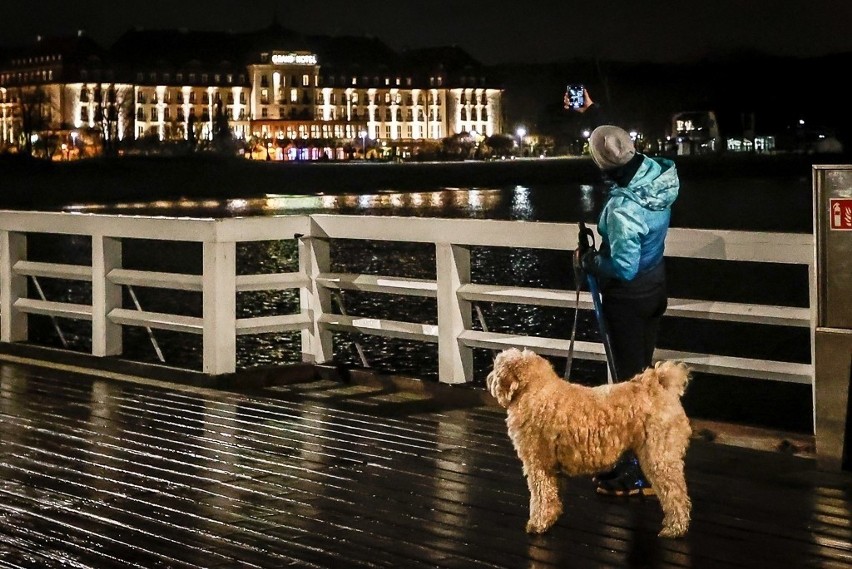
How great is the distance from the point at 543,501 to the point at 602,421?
1.46ft

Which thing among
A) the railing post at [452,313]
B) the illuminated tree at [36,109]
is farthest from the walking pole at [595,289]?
the illuminated tree at [36,109]

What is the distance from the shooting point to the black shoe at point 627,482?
6.85m

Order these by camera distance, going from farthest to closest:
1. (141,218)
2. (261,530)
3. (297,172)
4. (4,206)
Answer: (297,172) < (4,206) < (141,218) < (261,530)

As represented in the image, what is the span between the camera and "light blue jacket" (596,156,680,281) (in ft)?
21.2

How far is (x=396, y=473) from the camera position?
754 centimetres

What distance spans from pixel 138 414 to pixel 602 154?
4.20m

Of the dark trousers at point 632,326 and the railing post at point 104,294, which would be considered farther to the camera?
the railing post at point 104,294

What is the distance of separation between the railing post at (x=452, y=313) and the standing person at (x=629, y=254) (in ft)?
9.74

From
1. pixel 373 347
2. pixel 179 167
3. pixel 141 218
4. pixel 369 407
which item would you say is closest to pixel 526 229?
pixel 369 407

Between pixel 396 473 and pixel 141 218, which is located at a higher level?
pixel 141 218

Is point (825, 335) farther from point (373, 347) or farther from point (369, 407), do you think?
point (373, 347)

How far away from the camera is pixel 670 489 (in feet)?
19.8

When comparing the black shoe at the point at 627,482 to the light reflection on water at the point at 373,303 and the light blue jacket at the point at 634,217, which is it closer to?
the light blue jacket at the point at 634,217

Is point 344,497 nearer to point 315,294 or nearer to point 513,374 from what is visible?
point 513,374
